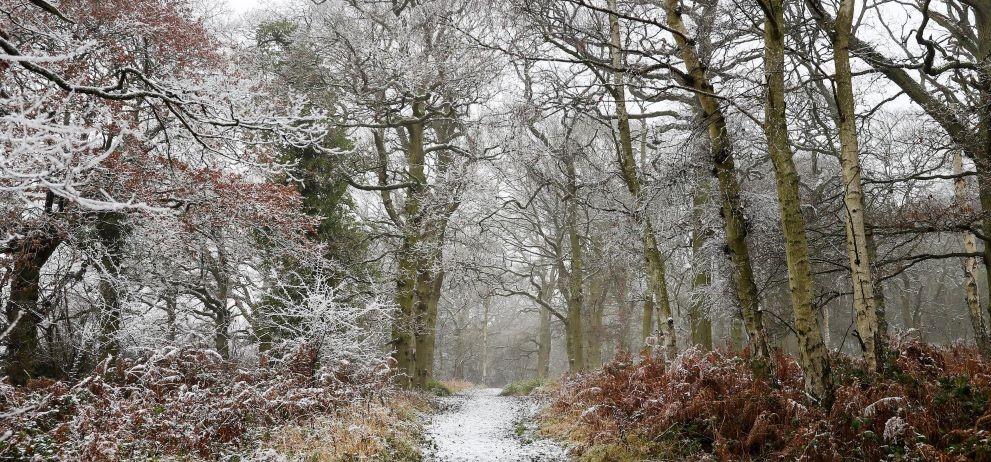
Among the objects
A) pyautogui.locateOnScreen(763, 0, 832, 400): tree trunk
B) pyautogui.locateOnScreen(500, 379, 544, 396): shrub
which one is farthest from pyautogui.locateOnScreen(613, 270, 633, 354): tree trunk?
pyautogui.locateOnScreen(763, 0, 832, 400): tree trunk

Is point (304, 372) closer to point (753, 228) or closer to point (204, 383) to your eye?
point (204, 383)

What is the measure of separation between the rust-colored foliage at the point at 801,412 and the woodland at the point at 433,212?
33 mm

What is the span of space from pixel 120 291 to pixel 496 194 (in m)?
8.72

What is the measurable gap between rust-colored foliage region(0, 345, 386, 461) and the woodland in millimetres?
46

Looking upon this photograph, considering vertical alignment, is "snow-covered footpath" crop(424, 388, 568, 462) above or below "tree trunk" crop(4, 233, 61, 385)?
below

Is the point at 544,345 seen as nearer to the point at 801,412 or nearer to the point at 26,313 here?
the point at 26,313

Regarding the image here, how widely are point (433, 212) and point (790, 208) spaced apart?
9.25 metres

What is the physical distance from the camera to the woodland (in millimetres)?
5379

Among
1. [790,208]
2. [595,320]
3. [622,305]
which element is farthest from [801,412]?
[622,305]

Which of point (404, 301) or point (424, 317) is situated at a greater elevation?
point (404, 301)

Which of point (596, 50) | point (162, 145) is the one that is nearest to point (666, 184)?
point (596, 50)

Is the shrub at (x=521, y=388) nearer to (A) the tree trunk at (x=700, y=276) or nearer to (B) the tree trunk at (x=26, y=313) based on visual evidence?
(A) the tree trunk at (x=700, y=276)

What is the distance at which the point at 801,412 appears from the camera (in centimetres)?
497

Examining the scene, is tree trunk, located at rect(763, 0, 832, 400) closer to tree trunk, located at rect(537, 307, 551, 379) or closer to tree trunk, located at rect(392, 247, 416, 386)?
tree trunk, located at rect(392, 247, 416, 386)
